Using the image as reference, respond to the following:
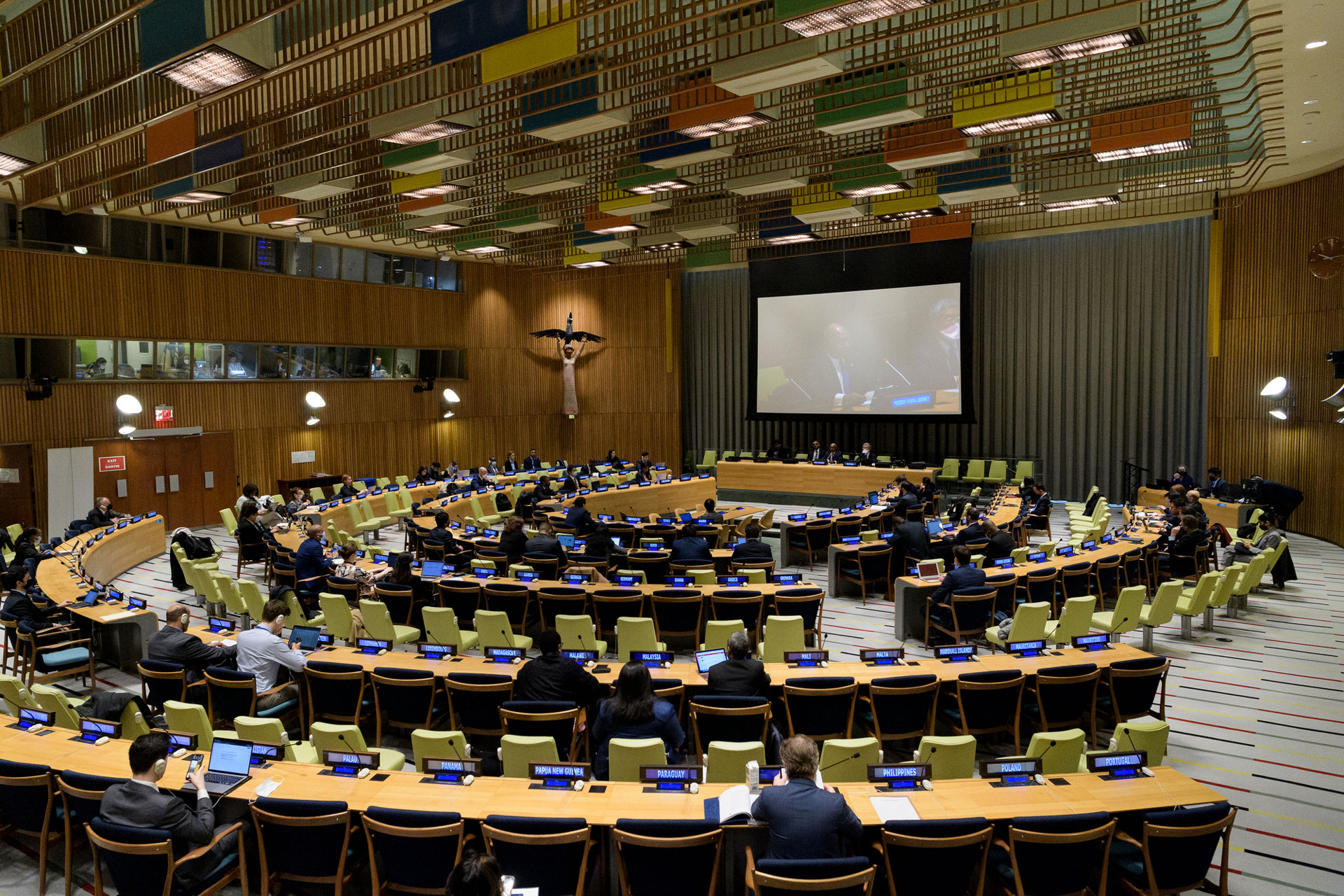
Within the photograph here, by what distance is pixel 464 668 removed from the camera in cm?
625

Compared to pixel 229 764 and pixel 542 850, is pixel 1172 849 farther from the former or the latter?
pixel 229 764

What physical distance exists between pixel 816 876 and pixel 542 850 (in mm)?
1271

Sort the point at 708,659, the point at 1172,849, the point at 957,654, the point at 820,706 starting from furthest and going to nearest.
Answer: the point at 957,654 → the point at 708,659 → the point at 820,706 → the point at 1172,849

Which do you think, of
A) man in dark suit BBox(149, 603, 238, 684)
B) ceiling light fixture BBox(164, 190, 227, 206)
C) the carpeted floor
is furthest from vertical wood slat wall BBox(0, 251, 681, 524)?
man in dark suit BBox(149, 603, 238, 684)

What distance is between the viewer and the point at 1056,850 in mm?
3844

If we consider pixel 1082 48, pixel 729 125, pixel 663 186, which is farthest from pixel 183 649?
pixel 1082 48

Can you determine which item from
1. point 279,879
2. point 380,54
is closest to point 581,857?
point 279,879

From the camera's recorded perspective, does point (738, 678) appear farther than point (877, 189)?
No

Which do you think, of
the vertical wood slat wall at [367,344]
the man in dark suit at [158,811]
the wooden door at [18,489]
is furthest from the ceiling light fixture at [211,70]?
the wooden door at [18,489]

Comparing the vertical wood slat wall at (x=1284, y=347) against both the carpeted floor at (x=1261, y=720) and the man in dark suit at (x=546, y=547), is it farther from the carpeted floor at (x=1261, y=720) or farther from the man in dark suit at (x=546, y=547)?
the man in dark suit at (x=546, y=547)

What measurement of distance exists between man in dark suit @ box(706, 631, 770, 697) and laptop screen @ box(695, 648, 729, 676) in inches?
9.5

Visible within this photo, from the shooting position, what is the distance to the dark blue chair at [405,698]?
6102 mm

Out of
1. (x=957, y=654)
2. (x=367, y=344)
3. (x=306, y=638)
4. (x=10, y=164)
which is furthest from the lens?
(x=367, y=344)

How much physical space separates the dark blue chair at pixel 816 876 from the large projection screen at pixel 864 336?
17.5 m
